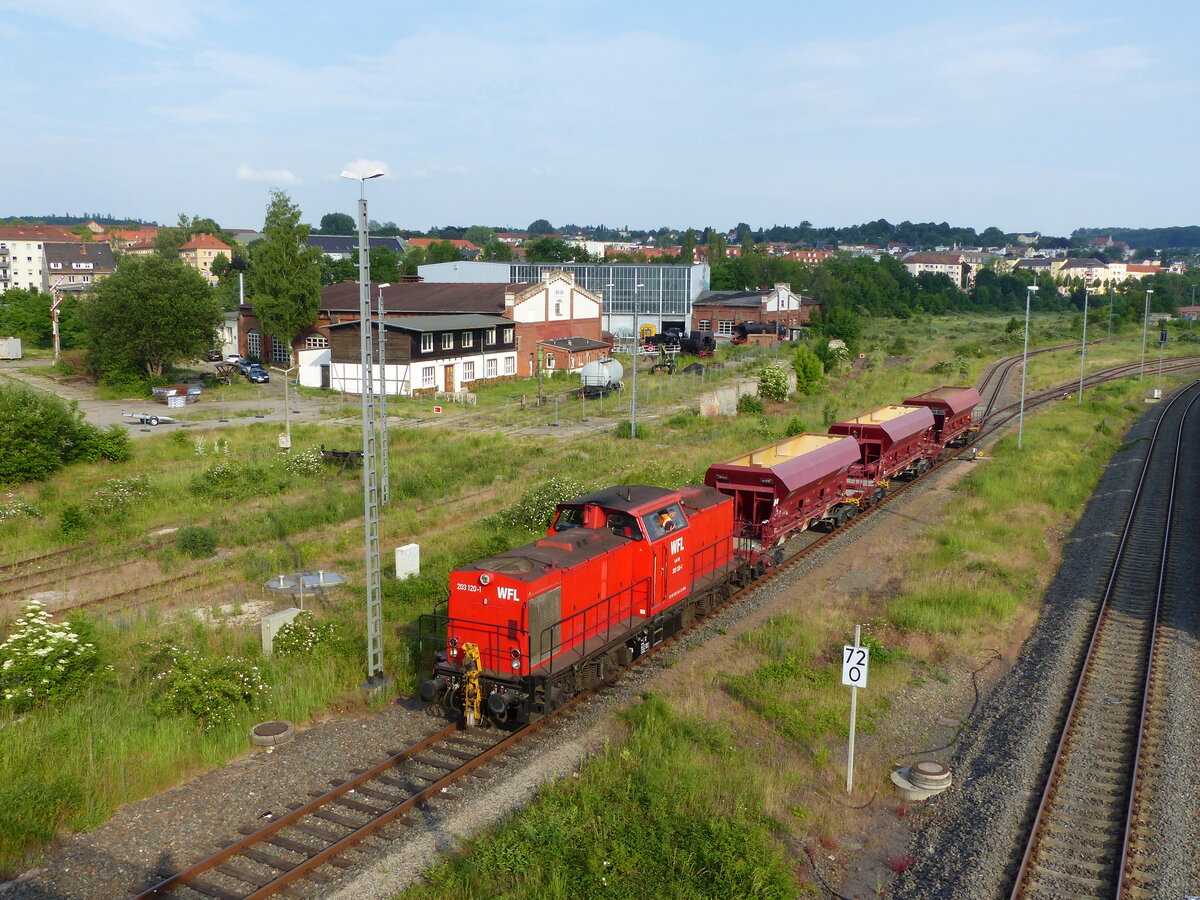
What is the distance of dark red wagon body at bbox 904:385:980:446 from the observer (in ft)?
124

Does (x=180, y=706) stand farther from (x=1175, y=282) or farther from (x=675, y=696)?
(x=1175, y=282)

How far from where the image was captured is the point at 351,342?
60.6 metres

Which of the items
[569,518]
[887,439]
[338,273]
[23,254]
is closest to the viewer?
[569,518]

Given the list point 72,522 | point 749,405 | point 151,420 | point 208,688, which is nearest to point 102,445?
point 72,522

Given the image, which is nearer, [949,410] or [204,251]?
[949,410]

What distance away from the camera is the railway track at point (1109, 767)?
428 inches

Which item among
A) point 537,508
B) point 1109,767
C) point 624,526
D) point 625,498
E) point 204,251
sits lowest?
point 1109,767

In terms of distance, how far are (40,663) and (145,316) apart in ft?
153

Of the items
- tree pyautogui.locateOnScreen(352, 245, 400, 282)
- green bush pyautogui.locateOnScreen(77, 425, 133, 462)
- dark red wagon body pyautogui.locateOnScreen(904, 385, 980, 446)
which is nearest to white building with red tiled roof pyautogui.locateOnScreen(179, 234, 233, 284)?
tree pyautogui.locateOnScreen(352, 245, 400, 282)

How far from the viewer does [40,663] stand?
14625 millimetres

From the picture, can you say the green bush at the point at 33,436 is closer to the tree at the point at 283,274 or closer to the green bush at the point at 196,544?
the green bush at the point at 196,544

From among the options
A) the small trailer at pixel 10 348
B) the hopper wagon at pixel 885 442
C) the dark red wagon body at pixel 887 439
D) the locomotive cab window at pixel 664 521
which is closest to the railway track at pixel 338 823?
the locomotive cab window at pixel 664 521

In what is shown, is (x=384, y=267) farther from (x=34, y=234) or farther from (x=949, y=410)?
(x=949, y=410)

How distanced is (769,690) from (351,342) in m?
50.1
